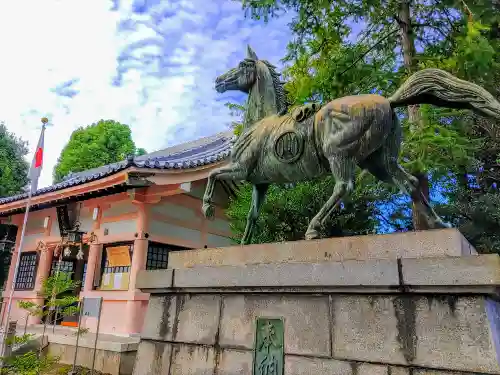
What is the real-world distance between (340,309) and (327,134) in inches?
73.2

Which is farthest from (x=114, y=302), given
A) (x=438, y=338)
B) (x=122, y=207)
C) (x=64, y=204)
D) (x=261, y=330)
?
(x=438, y=338)

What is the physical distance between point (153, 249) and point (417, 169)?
289 inches

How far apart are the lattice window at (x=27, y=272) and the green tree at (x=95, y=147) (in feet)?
37.4

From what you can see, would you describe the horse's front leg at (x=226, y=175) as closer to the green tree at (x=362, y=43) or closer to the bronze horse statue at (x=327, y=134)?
the bronze horse statue at (x=327, y=134)

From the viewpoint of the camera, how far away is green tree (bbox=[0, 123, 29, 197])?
1905 cm

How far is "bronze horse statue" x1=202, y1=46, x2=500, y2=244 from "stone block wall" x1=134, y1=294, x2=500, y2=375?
96cm

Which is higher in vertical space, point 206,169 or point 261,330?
point 206,169

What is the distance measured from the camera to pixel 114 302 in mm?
10367

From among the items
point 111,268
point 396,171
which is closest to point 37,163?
point 111,268

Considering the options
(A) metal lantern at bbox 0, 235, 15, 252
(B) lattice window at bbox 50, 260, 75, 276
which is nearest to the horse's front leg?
(B) lattice window at bbox 50, 260, 75, 276

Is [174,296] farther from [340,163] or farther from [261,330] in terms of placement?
→ [340,163]

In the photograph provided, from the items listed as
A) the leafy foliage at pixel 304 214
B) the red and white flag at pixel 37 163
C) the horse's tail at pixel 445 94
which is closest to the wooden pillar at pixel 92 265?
the red and white flag at pixel 37 163

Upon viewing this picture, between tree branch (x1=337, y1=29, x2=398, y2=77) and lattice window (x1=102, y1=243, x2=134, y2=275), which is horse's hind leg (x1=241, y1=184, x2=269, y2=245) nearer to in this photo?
tree branch (x1=337, y1=29, x2=398, y2=77)

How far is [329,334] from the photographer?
10.8ft
